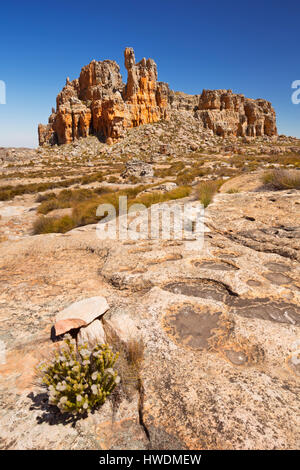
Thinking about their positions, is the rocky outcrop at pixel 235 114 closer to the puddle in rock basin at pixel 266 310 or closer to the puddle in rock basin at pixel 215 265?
the puddle in rock basin at pixel 215 265

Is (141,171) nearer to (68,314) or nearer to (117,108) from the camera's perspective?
(68,314)

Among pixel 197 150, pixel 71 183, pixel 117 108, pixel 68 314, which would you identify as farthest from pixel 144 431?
pixel 117 108

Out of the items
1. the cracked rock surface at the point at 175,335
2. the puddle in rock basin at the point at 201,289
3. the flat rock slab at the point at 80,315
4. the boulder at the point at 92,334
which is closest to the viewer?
the cracked rock surface at the point at 175,335

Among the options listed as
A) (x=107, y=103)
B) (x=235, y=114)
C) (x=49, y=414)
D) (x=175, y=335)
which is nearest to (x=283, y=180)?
(x=175, y=335)

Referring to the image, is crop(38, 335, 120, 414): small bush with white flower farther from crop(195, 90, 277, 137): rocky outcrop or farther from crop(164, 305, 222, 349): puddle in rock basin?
crop(195, 90, 277, 137): rocky outcrop

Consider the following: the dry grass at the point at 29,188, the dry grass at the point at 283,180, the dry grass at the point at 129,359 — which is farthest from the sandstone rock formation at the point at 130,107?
the dry grass at the point at 129,359

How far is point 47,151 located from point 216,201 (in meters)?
58.9

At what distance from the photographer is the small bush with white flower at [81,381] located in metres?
1.43

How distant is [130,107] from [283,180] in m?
61.0

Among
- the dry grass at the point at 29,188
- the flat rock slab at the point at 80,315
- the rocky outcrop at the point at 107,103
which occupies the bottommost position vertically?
the flat rock slab at the point at 80,315

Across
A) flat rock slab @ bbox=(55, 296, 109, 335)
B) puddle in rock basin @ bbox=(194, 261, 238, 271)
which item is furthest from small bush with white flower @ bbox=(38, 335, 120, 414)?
puddle in rock basin @ bbox=(194, 261, 238, 271)

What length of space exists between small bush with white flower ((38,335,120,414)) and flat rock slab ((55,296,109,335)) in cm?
36

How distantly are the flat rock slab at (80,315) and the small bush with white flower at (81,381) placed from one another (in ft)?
1.17
